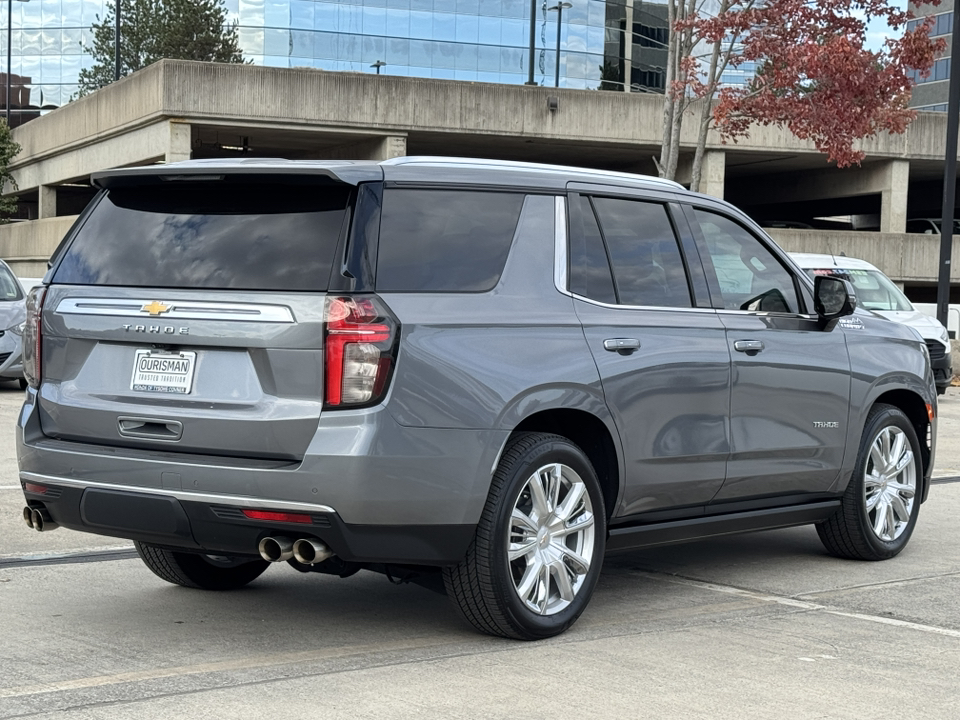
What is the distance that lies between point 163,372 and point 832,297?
3.37 meters

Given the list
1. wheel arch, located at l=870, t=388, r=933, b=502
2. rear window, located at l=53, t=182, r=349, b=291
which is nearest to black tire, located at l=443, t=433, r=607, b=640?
rear window, located at l=53, t=182, r=349, b=291

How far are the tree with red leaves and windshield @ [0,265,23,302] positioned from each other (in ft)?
29.0

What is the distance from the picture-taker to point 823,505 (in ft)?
24.5

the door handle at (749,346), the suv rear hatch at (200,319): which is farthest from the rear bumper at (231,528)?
the door handle at (749,346)

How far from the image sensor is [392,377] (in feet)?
17.4

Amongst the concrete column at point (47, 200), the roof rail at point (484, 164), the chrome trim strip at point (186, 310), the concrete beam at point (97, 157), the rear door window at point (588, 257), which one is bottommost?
the chrome trim strip at point (186, 310)

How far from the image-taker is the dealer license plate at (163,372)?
546cm

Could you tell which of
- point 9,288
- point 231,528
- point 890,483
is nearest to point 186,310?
point 231,528

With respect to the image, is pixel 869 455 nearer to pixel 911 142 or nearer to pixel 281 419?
pixel 281 419

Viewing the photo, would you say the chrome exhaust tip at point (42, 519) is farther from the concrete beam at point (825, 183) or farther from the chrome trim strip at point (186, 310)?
the concrete beam at point (825, 183)

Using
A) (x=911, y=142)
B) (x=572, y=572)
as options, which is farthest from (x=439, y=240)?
(x=911, y=142)

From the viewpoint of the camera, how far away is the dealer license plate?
215 inches

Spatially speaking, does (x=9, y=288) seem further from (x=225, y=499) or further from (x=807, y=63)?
(x=225, y=499)

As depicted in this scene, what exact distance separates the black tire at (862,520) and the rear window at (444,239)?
2.67m
